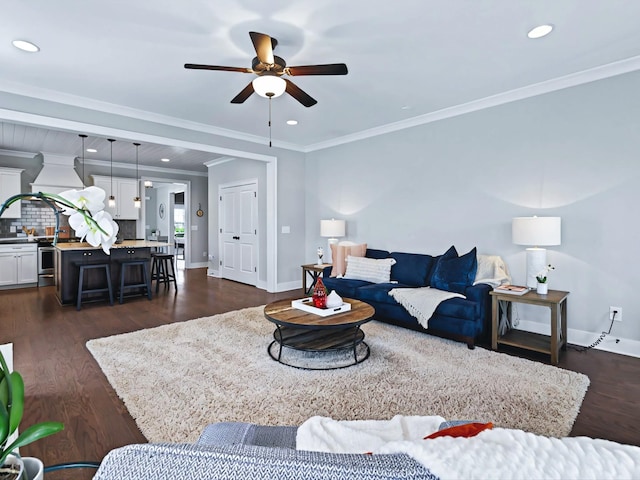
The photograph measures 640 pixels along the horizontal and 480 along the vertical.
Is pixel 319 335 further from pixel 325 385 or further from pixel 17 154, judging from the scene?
pixel 17 154

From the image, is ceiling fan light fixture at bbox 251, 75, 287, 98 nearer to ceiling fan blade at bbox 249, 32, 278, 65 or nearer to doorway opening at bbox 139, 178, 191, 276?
ceiling fan blade at bbox 249, 32, 278, 65

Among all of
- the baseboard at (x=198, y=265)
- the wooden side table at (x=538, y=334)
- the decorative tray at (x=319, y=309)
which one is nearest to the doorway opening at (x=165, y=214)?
the baseboard at (x=198, y=265)

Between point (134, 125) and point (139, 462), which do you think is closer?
point (139, 462)

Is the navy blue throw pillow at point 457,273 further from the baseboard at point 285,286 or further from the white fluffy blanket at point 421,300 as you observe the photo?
the baseboard at point 285,286

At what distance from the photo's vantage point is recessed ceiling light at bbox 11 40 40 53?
2.78m

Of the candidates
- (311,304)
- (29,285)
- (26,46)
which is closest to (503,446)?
(311,304)

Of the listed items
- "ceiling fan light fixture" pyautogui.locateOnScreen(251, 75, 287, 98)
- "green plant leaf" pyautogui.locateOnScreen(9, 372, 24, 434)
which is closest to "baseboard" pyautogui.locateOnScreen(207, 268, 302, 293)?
"ceiling fan light fixture" pyautogui.locateOnScreen(251, 75, 287, 98)

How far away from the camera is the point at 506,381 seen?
2.62 metres

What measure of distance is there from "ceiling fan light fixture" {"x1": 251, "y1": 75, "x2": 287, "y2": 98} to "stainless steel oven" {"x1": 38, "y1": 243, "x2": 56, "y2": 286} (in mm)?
6122

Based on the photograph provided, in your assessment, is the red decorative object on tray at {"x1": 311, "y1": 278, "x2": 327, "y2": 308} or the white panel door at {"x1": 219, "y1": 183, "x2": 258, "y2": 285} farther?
the white panel door at {"x1": 219, "y1": 183, "x2": 258, "y2": 285}

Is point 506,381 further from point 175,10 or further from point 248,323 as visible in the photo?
point 175,10

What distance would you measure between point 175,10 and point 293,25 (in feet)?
2.71

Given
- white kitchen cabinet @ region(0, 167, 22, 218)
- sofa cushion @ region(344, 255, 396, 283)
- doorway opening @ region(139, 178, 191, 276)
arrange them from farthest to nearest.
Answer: doorway opening @ region(139, 178, 191, 276) → white kitchen cabinet @ region(0, 167, 22, 218) → sofa cushion @ region(344, 255, 396, 283)

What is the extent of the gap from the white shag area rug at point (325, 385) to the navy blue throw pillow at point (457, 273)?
0.64 meters
